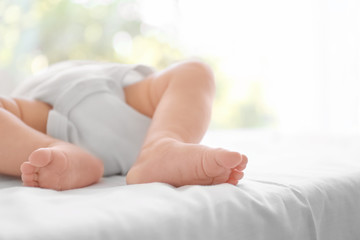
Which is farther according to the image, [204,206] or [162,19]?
[162,19]

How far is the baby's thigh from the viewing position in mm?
943

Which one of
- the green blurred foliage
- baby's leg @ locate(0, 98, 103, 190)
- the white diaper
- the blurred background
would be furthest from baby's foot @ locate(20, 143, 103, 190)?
the green blurred foliage

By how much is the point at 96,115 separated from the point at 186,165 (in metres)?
0.34

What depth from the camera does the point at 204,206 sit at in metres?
0.60

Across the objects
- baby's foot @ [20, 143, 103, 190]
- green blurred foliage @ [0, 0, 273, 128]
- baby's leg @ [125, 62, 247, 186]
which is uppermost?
baby's leg @ [125, 62, 247, 186]

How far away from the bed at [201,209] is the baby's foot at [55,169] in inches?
1.0

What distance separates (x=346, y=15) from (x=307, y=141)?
6.35 ft

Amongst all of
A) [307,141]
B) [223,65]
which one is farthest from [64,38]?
[307,141]

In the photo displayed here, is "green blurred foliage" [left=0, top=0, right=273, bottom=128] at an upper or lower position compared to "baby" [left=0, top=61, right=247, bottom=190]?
lower

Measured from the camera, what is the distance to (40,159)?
70 centimetres

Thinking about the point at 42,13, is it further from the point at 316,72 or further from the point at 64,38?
the point at 316,72

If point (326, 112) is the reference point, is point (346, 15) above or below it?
above

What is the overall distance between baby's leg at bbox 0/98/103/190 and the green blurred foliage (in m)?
2.09

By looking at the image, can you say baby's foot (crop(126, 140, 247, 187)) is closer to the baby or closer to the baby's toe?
the baby
